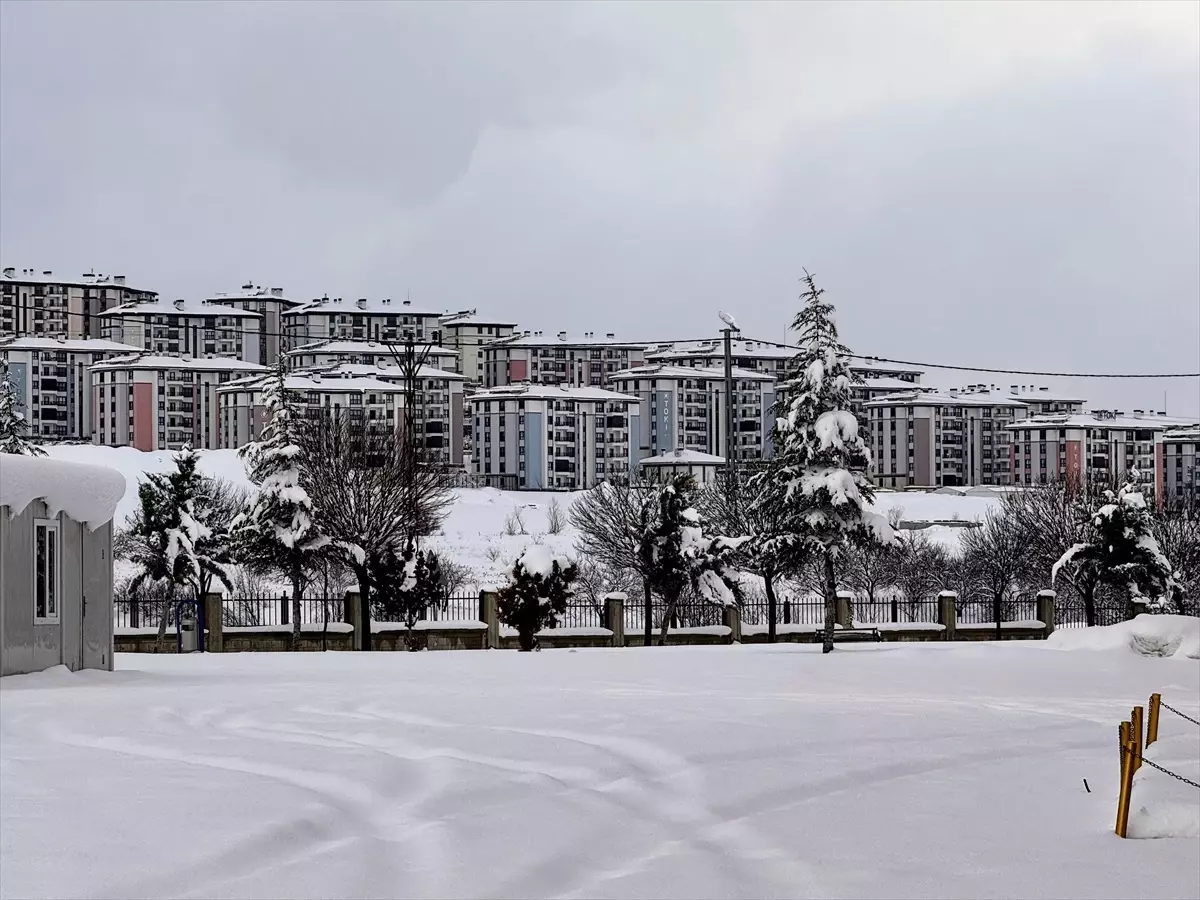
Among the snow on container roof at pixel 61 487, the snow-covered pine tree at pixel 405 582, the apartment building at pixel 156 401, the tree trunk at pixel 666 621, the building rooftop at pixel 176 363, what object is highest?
the building rooftop at pixel 176 363

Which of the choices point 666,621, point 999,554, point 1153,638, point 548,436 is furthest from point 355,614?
point 548,436

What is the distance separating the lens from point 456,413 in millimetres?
142750

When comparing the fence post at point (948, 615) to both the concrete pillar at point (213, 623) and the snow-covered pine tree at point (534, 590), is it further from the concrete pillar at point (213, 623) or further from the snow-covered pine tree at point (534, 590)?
the concrete pillar at point (213, 623)

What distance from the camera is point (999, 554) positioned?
6431 cm

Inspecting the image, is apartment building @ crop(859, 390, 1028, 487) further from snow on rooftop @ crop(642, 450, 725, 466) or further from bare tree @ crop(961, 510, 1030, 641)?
bare tree @ crop(961, 510, 1030, 641)

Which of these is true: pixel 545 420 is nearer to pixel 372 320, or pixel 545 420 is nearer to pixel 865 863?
pixel 372 320

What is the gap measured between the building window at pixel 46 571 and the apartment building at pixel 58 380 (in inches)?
5334

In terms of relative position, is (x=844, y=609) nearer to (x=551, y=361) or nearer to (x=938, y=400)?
(x=938, y=400)

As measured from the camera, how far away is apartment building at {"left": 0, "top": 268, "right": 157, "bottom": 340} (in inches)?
6668

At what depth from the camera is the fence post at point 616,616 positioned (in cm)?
3759

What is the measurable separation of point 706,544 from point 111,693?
24.8 meters

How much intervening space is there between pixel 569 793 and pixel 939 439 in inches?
6064

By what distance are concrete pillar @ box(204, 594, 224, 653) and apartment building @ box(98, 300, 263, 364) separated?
134 m

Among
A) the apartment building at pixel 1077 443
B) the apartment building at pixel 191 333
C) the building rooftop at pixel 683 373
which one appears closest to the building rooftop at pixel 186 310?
the apartment building at pixel 191 333
